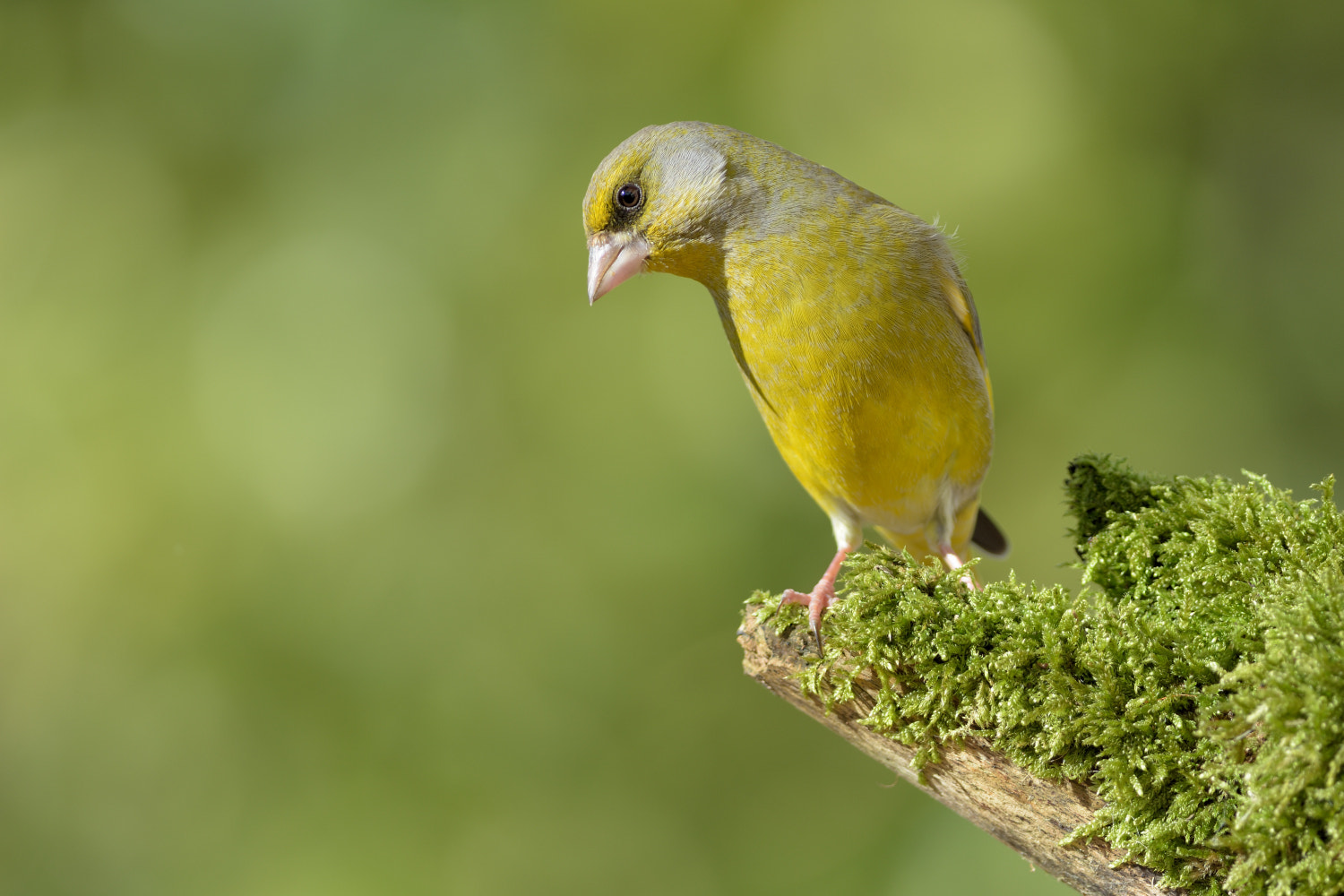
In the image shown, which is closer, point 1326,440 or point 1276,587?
point 1276,587

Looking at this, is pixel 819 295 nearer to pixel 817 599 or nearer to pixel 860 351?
pixel 860 351

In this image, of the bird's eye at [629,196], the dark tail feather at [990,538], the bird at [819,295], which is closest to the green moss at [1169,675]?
the bird at [819,295]

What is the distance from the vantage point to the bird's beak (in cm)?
292

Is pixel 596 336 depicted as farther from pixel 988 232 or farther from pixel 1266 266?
pixel 1266 266

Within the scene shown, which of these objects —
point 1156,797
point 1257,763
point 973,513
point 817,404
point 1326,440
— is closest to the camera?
point 1257,763

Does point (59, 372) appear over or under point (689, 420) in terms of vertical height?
under

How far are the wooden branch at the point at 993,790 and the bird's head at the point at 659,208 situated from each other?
1.08 m

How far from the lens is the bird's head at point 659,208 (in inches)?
113

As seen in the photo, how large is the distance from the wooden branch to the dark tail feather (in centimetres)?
145

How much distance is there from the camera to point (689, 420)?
18.6 feet

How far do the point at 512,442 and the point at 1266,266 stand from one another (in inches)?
172

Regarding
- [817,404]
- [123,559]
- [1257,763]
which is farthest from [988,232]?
[123,559]

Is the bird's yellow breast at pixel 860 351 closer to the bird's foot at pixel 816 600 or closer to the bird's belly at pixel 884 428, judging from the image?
the bird's belly at pixel 884 428

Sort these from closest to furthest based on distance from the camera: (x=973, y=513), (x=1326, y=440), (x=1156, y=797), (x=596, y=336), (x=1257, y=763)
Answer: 1. (x=1257, y=763)
2. (x=1156, y=797)
3. (x=973, y=513)
4. (x=1326, y=440)
5. (x=596, y=336)
